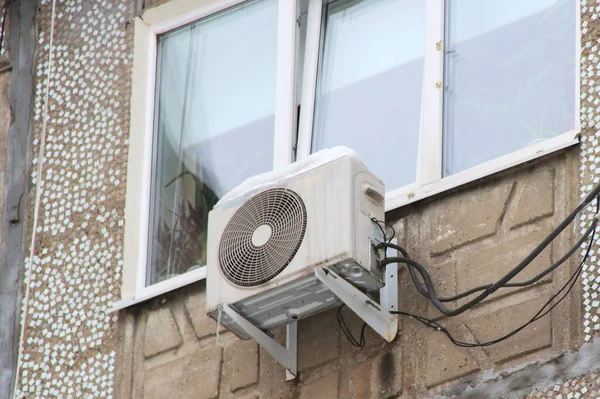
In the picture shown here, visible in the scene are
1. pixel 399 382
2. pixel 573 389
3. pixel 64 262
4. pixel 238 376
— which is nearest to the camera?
pixel 573 389

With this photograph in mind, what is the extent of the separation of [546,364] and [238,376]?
165 cm

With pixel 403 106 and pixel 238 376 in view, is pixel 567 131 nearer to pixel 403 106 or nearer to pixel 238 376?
pixel 403 106

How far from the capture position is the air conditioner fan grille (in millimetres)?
7844

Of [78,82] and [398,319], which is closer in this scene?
[398,319]

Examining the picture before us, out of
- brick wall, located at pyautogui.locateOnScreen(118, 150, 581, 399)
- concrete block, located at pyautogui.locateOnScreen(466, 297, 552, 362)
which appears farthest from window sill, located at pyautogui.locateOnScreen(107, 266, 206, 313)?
concrete block, located at pyautogui.locateOnScreen(466, 297, 552, 362)

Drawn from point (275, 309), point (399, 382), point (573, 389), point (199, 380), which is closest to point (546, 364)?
point (573, 389)

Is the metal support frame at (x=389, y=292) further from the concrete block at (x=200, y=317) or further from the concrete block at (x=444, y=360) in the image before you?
the concrete block at (x=200, y=317)

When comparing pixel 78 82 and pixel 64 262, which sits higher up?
pixel 78 82

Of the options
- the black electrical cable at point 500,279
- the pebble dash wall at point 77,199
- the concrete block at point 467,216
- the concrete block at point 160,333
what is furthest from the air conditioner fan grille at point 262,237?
the pebble dash wall at point 77,199

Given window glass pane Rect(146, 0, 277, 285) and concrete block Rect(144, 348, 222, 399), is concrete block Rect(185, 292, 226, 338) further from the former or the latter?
window glass pane Rect(146, 0, 277, 285)

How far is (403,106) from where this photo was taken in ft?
28.3

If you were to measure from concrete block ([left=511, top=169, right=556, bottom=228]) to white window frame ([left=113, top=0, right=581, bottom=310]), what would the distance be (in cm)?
10

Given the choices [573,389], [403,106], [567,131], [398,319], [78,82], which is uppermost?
[78,82]

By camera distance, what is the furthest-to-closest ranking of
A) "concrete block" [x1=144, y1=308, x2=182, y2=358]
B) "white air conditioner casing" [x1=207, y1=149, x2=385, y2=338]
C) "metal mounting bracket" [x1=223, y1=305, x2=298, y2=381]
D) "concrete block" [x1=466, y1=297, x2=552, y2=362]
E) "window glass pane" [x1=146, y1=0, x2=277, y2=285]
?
"window glass pane" [x1=146, y1=0, x2=277, y2=285]
"concrete block" [x1=144, y1=308, x2=182, y2=358]
"metal mounting bracket" [x1=223, y1=305, x2=298, y2=381]
"white air conditioner casing" [x1=207, y1=149, x2=385, y2=338]
"concrete block" [x1=466, y1=297, x2=552, y2=362]
